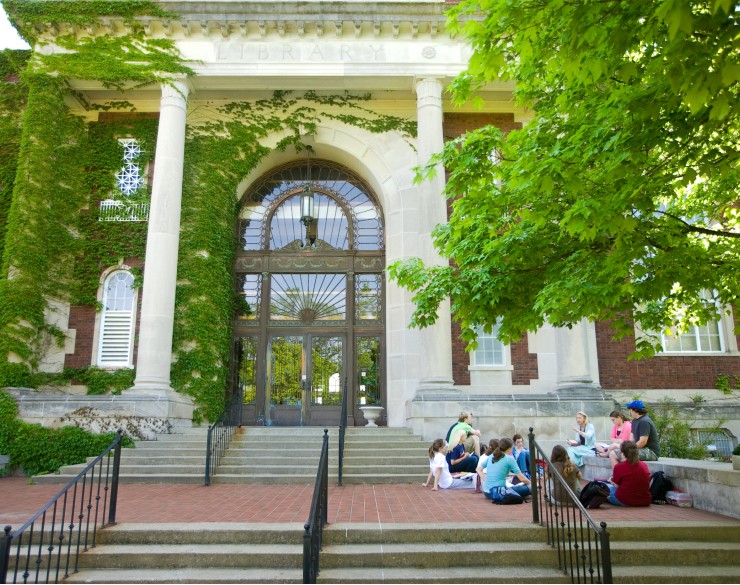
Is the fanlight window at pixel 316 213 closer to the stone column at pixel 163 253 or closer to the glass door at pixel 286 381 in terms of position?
the glass door at pixel 286 381

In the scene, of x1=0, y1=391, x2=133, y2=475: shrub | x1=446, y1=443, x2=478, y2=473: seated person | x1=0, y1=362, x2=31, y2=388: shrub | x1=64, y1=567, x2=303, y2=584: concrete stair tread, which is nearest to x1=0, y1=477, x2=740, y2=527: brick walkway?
x1=446, y1=443, x2=478, y2=473: seated person

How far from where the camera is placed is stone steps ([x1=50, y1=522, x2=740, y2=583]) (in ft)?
19.9

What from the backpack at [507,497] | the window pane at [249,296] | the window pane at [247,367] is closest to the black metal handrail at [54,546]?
the backpack at [507,497]

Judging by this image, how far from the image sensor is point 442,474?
1049 cm

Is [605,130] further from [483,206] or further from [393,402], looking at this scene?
[393,402]

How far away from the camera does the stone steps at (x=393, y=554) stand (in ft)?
19.9

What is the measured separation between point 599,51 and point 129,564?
678 cm

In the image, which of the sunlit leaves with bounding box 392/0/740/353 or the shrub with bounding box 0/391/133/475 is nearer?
the sunlit leaves with bounding box 392/0/740/353

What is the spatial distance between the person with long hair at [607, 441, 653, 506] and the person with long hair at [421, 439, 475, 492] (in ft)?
8.88

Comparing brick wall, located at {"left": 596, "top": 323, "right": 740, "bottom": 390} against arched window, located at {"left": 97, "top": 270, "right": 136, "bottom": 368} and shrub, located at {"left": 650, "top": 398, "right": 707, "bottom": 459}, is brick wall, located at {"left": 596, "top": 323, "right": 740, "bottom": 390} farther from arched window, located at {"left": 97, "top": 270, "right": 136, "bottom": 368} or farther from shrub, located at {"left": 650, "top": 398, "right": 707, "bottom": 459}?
arched window, located at {"left": 97, "top": 270, "right": 136, "bottom": 368}

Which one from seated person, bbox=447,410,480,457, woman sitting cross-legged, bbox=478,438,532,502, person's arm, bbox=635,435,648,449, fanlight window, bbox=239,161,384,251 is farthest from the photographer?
fanlight window, bbox=239,161,384,251

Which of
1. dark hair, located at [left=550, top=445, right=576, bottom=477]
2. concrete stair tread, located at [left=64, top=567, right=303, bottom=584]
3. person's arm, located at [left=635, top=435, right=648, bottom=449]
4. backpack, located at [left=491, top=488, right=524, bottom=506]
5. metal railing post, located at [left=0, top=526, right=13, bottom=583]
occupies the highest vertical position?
person's arm, located at [left=635, top=435, right=648, bottom=449]

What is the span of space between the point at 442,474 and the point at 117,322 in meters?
10.2

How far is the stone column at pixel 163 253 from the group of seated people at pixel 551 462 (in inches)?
273
